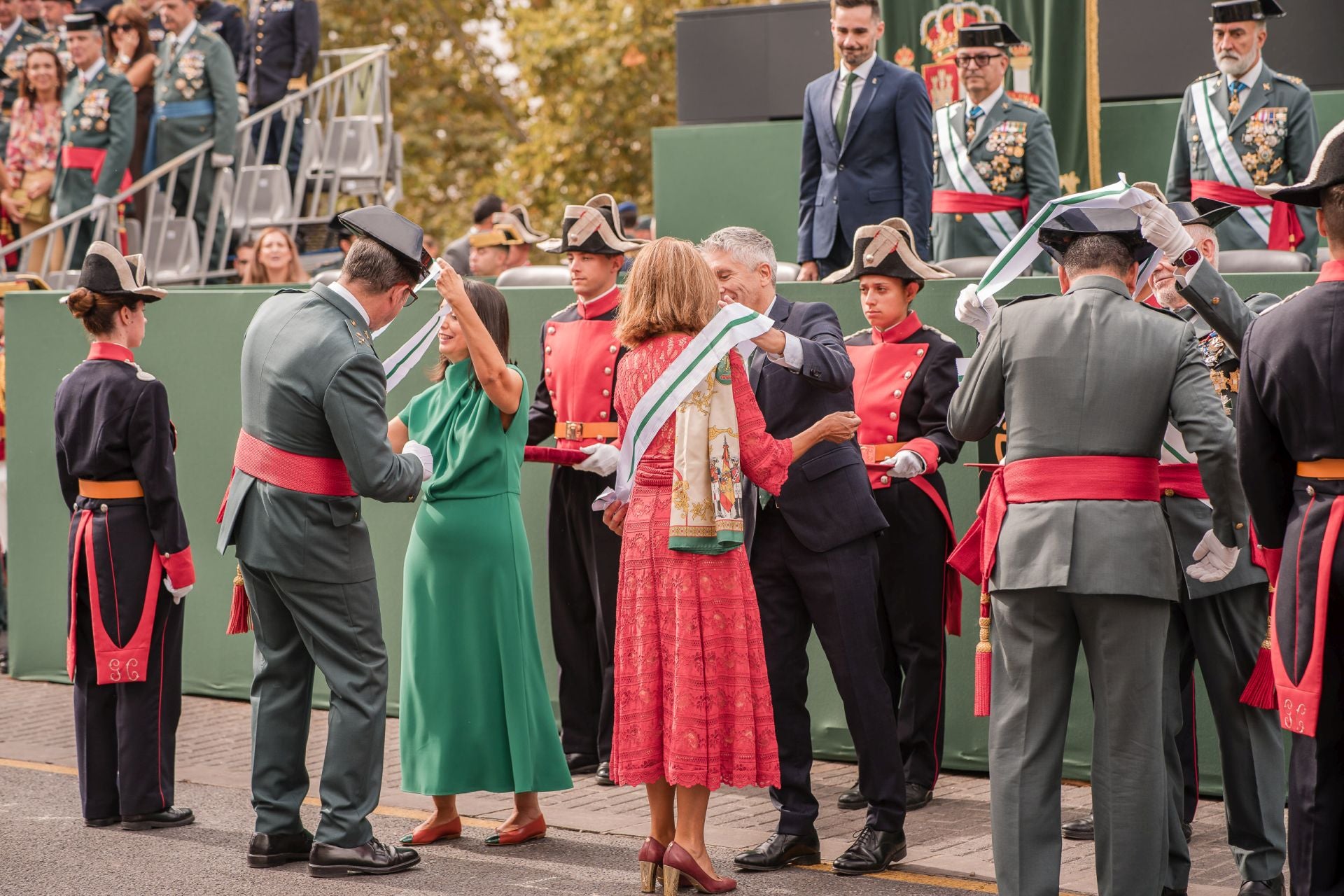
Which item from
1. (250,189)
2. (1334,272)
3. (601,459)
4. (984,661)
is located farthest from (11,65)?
(1334,272)

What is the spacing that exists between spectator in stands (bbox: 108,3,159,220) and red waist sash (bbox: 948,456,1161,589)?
9682mm

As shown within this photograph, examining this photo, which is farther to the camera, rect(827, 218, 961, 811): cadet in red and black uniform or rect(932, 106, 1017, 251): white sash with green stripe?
rect(932, 106, 1017, 251): white sash with green stripe

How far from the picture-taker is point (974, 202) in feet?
29.0

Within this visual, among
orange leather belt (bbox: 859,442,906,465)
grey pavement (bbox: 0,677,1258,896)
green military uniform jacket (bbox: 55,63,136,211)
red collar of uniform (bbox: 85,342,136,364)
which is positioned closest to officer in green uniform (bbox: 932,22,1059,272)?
orange leather belt (bbox: 859,442,906,465)

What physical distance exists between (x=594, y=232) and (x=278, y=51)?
302 inches

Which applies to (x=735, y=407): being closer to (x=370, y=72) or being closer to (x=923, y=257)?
(x=923, y=257)

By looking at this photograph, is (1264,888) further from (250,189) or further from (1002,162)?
(250,189)

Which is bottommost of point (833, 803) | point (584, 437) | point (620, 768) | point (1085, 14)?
point (833, 803)

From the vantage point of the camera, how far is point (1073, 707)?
22.7ft

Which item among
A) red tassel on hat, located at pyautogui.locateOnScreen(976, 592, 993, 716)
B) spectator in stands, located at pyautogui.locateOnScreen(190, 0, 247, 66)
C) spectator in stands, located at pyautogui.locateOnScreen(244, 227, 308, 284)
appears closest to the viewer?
red tassel on hat, located at pyautogui.locateOnScreen(976, 592, 993, 716)

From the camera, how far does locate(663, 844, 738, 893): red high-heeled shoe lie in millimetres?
5293

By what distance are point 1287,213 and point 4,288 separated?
689 centimetres

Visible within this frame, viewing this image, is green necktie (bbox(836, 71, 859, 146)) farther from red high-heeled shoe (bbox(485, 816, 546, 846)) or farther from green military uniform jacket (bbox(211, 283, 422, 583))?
red high-heeled shoe (bbox(485, 816, 546, 846))

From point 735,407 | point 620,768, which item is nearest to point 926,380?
point 735,407
